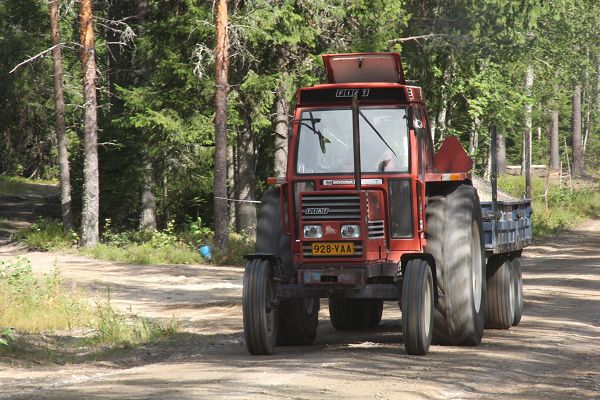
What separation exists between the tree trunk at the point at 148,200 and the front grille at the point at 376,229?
74.5 feet

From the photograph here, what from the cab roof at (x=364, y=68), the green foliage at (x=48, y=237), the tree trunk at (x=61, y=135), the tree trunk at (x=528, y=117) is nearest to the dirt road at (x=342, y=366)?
the cab roof at (x=364, y=68)

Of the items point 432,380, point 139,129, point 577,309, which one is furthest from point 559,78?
point 432,380

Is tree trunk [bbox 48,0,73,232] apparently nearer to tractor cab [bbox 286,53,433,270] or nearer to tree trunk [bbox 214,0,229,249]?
tree trunk [bbox 214,0,229,249]

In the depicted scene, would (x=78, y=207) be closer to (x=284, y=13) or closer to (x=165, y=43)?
(x=165, y=43)

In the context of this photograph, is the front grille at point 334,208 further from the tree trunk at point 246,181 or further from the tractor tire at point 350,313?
the tree trunk at point 246,181

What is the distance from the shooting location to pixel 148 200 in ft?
116

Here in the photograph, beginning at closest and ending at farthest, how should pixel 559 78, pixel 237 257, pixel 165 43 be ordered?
pixel 237 257
pixel 165 43
pixel 559 78

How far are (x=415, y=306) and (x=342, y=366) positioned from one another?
127cm

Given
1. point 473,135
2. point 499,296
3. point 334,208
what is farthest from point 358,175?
point 473,135

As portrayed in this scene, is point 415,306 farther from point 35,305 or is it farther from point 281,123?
point 281,123

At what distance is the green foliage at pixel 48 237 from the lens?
33.7m

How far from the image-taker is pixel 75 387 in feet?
33.6

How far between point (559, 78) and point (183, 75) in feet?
77.3

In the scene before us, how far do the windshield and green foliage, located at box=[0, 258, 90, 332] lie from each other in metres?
4.78
